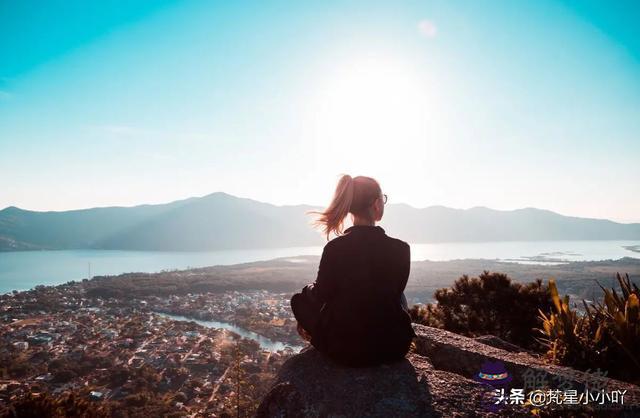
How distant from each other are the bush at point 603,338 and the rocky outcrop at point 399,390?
836 millimetres

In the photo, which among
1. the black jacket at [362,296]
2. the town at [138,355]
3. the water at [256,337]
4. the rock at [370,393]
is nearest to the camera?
the rock at [370,393]

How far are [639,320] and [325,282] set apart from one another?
13.4ft

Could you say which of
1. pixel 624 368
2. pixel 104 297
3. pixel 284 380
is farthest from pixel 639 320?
pixel 104 297

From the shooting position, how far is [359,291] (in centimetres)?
299

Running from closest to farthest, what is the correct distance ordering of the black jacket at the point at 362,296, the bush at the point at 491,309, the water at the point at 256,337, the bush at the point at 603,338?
1. the black jacket at the point at 362,296
2. the bush at the point at 603,338
3. the bush at the point at 491,309
4. the water at the point at 256,337

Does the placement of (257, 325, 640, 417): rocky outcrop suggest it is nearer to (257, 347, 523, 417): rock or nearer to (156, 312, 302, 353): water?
(257, 347, 523, 417): rock

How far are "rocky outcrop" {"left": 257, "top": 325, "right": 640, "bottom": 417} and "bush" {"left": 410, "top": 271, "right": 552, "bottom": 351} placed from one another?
7.57 metres

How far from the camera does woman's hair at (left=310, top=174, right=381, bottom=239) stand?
10.8ft

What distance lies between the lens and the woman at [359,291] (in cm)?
301

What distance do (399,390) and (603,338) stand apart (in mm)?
3367

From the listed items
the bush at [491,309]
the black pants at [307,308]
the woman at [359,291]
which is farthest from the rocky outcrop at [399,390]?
the bush at [491,309]

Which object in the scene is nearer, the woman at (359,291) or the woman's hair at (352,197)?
the woman at (359,291)

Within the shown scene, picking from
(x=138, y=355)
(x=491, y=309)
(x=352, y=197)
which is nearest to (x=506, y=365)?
(x=352, y=197)

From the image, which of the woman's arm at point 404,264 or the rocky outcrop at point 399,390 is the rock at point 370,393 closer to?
the rocky outcrop at point 399,390
